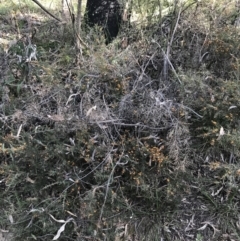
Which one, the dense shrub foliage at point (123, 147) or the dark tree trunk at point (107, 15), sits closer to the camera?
the dense shrub foliage at point (123, 147)

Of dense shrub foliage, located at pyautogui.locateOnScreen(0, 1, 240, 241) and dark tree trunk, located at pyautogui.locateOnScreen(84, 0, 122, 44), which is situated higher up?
dark tree trunk, located at pyautogui.locateOnScreen(84, 0, 122, 44)

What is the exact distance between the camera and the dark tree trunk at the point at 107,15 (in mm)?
3436

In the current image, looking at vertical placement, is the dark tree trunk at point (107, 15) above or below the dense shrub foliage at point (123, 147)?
above

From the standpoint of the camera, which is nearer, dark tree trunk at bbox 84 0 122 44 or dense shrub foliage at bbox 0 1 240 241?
dense shrub foliage at bbox 0 1 240 241

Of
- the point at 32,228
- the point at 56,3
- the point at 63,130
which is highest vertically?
the point at 56,3

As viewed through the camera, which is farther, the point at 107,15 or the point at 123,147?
the point at 107,15

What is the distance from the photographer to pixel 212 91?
110 inches

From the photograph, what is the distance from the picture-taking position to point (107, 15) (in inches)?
136

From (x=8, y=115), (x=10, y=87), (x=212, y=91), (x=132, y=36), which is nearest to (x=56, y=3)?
(x=132, y=36)

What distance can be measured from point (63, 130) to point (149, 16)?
1.33 m

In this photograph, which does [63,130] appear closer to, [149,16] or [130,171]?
[130,171]

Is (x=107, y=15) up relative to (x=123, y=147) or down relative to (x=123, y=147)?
up

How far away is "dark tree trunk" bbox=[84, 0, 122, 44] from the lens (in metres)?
3.44

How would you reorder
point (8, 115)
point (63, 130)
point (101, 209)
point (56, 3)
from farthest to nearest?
point (56, 3) < point (8, 115) < point (63, 130) < point (101, 209)
